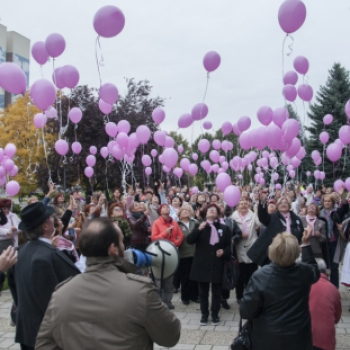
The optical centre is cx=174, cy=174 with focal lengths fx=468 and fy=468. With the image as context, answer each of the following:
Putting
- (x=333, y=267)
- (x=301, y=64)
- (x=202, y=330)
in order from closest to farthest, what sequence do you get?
(x=202, y=330) < (x=333, y=267) < (x=301, y=64)

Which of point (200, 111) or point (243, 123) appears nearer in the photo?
point (200, 111)

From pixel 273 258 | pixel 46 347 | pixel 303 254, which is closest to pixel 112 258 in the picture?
pixel 46 347

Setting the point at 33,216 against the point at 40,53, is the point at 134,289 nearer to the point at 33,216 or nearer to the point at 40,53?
the point at 33,216

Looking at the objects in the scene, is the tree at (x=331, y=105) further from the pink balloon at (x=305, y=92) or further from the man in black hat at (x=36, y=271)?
the man in black hat at (x=36, y=271)

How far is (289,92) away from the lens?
9273 mm

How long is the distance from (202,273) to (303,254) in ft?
7.05

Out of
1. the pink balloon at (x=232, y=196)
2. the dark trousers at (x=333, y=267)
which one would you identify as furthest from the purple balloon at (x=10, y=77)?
the dark trousers at (x=333, y=267)

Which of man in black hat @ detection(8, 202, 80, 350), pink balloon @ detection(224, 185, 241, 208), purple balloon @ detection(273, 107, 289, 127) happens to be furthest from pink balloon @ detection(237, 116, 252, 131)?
man in black hat @ detection(8, 202, 80, 350)

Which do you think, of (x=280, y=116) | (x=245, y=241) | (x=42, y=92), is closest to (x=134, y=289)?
(x=245, y=241)

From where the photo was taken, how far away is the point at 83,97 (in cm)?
2584

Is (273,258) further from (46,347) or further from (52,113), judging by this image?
(52,113)

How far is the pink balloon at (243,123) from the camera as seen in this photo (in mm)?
12434

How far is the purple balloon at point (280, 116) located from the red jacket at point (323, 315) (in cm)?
575

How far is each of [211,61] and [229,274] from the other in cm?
463
